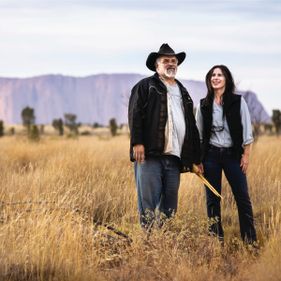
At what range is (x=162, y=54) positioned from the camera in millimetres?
6383

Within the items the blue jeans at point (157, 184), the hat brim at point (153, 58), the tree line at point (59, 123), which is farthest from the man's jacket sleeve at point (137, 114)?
the tree line at point (59, 123)

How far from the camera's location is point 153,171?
20.8 ft

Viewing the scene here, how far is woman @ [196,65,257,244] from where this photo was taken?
6.67 m

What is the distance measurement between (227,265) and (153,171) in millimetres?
1104

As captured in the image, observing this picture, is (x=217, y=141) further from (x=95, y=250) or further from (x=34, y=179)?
(x=34, y=179)

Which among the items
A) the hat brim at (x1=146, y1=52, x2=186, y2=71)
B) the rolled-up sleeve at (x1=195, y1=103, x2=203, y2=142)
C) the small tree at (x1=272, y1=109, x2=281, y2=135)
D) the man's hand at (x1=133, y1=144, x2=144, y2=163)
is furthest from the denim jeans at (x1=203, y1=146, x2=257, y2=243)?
the small tree at (x1=272, y1=109, x2=281, y2=135)

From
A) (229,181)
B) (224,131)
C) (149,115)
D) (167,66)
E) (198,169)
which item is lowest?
(229,181)

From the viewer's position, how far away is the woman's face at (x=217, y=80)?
6.68 m

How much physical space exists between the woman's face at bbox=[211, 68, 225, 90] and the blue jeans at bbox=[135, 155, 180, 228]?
0.85m

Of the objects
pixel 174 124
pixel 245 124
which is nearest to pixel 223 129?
pixel 245 124

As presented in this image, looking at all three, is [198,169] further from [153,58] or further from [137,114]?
[153,58]

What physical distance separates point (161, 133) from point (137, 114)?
0.28 m

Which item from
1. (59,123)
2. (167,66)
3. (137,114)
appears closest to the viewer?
(137,114)

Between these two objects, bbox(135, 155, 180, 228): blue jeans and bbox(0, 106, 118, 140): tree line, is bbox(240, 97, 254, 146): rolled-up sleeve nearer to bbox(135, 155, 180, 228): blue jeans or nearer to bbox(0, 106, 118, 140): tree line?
bbox(135, 155, 180, 228): blue jeans
